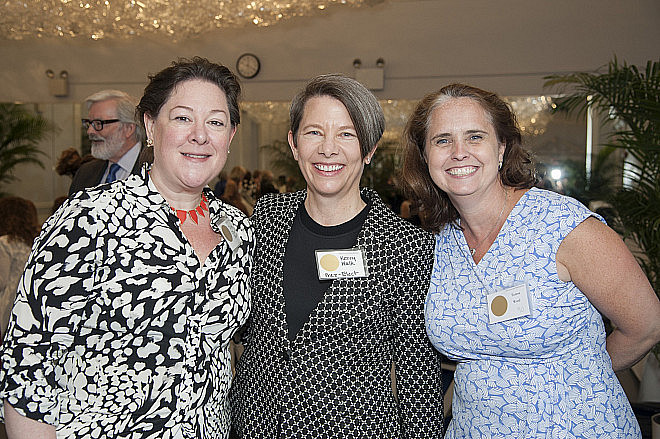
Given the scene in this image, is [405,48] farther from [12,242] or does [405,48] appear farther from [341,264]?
[341,264]

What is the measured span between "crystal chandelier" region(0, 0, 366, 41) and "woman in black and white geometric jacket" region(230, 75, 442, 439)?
4.31m

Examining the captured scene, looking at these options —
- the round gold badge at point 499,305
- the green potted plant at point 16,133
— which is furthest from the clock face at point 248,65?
the round gold badge at point 499,305

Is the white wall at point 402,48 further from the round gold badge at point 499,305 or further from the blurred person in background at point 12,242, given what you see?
the round gold badge at point 499,305

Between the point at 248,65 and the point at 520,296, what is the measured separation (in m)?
7.32

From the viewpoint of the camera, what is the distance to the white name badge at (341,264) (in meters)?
2.00

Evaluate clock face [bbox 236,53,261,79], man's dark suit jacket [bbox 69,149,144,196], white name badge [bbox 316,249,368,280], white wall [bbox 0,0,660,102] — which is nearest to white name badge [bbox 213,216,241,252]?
white name badge [bbox 316,249,368,280]

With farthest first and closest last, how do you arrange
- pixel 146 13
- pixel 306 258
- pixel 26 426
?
1. pixel 146 13
2. pixel 306 258
3. pixel 26 426

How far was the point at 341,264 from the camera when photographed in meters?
2.01

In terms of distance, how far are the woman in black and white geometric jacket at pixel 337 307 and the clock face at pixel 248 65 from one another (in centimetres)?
665

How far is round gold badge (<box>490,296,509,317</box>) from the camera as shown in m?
1.88

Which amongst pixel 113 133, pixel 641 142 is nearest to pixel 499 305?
pixel 641 142

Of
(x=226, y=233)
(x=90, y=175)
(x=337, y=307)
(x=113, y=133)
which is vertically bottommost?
(x=337, y=307)

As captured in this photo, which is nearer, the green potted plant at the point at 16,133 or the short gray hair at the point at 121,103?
the short gray hair at the point at 121,103

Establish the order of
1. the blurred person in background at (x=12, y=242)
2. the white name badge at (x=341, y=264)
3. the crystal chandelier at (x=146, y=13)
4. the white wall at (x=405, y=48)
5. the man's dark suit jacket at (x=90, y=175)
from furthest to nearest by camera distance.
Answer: the white wall at (x=405, y=48)
the crystal chandelier at (x=146, y=13)
the man's dark suit jacket at (x=90, y=175)
the blurred person in background at (x=12, y=242)
the white name badge at (x=341, y=264)
